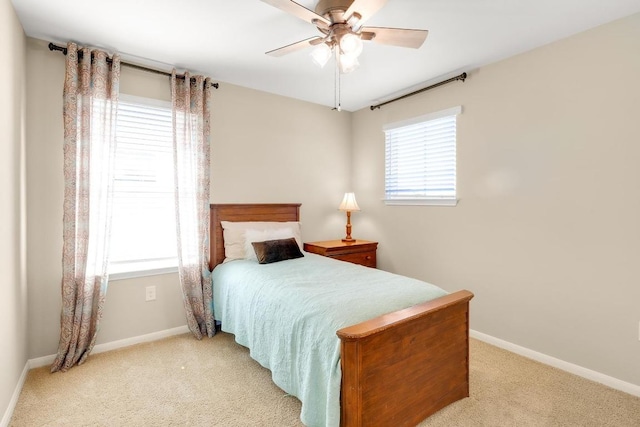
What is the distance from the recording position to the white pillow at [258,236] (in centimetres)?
309

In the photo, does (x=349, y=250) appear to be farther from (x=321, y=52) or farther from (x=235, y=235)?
(x=321, y=52)

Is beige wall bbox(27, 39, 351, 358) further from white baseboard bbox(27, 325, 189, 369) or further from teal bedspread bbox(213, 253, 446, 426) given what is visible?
teal bedspread bbox(213, 253, 446, 426)

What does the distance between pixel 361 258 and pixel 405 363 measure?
2118 millimetres

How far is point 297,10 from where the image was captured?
165 cm

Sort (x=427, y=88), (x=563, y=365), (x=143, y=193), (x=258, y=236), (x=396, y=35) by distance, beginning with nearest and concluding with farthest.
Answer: (x=396, y=35) < (x=563, y=365) < (x=143, y=193) < (x=258, y=236) < (x=427, y=88)

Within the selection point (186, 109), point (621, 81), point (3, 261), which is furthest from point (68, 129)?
point (621, 81)

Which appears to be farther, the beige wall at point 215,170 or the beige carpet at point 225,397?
the beige wall at point 215,170

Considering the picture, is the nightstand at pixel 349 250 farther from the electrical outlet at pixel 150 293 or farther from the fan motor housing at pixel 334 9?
the fan motor housing at pixel 334 9

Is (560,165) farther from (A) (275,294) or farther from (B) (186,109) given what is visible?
(B) (186,109)

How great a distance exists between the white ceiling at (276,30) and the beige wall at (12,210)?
11.8 inches

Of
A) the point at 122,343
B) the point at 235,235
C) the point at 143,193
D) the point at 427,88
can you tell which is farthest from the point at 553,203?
the point at 122,343

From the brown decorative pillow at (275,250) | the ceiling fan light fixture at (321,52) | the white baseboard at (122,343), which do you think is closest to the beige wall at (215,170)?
the white baseboard at (122,343)

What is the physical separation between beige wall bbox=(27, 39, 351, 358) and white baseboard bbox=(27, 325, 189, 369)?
36 millimetres

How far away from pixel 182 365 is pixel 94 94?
2240mm
